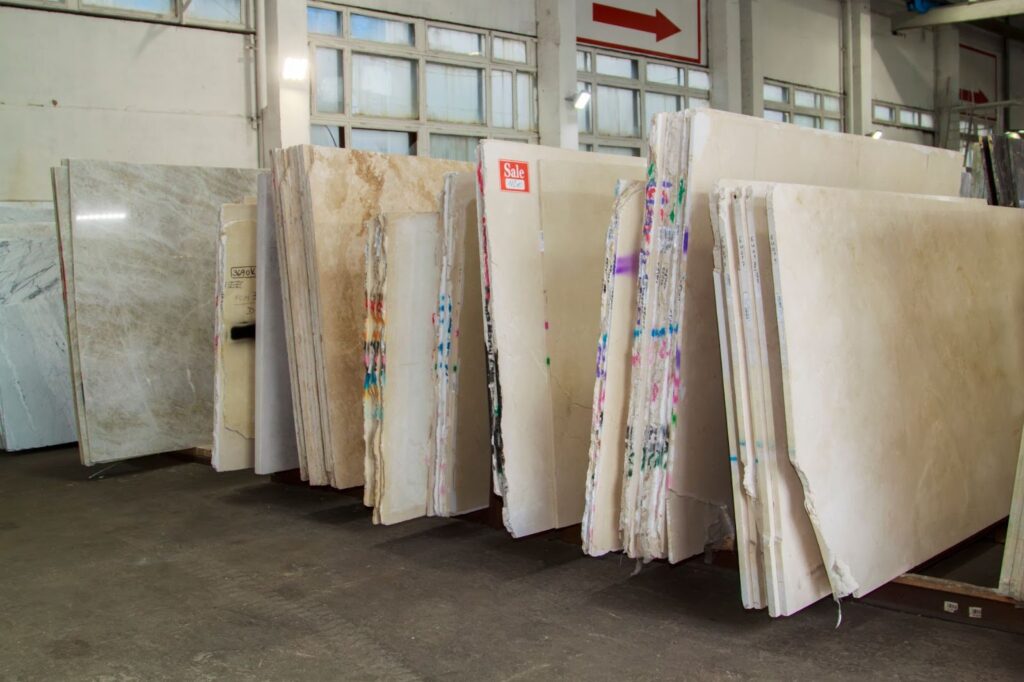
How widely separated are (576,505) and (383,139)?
18.5 ft

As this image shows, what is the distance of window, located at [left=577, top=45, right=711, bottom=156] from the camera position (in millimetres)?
9797

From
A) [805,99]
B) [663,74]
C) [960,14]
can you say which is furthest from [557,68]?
[960,14]

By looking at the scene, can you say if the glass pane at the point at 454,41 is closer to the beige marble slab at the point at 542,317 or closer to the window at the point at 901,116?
the beige marble slab at the point at 542,317

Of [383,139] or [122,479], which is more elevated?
[383,139]

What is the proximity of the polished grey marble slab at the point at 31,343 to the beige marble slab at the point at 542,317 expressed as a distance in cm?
350

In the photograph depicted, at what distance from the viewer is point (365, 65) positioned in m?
7.98

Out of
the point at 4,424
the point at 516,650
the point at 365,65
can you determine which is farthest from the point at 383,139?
the point at 516,650

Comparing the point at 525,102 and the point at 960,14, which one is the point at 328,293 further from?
the point at 960,14

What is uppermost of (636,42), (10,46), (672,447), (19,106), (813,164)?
(636,42)

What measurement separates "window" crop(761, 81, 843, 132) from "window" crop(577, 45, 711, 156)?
134 centimetres

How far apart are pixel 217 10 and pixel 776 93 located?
741 centimetres

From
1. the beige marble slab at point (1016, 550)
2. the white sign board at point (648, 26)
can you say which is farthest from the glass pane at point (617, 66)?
the beige marble slab at point (1016, 550)

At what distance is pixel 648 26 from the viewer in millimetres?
10180

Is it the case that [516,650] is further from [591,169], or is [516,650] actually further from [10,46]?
[10,46]
